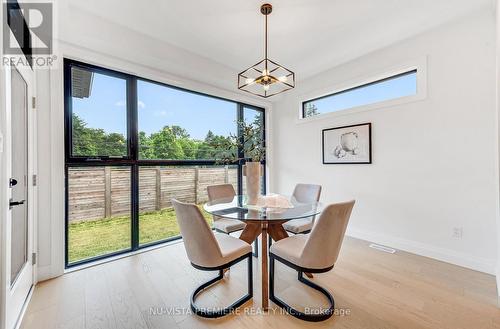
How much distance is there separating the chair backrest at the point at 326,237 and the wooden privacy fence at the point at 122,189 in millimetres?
2292

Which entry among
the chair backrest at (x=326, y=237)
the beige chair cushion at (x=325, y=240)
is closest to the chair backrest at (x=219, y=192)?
the beige chair cushion at (x=325, y=240)

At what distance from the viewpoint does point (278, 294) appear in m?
1.91

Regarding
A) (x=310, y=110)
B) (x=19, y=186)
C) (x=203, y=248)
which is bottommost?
(x=203, y=248)

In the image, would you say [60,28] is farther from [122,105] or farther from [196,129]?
[196,129]

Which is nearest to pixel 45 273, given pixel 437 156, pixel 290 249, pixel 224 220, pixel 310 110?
pixel 224 220

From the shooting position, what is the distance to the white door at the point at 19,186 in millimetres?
1448

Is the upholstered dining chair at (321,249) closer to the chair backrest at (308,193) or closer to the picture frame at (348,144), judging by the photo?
the chair backrest at (308,193)

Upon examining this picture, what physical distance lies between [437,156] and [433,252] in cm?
118

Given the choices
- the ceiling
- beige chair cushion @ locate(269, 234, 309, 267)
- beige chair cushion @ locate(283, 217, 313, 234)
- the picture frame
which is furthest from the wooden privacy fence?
the picture frame

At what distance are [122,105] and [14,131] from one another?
1182 mm

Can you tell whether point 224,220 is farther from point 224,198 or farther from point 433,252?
point 433,252

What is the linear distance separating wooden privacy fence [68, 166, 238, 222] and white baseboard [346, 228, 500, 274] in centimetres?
271

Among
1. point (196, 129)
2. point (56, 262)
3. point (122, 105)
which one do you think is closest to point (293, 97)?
point (196, 129)

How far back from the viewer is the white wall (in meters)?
2.27
